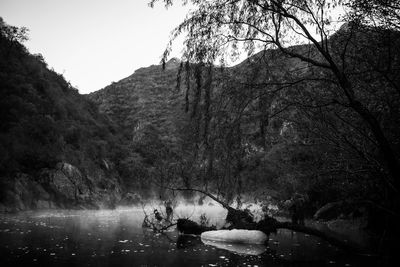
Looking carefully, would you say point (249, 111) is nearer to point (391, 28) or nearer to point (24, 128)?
point (391, 28)

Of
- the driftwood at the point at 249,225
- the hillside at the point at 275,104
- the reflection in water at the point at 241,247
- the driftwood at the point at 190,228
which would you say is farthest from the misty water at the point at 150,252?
the hillside at the point at 275,104

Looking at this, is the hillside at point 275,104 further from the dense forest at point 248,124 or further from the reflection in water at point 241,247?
the reflection in water at point 241,247

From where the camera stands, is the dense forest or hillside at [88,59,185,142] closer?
the dense forest

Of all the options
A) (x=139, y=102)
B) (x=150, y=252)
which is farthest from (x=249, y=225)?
(x=139, y=102)

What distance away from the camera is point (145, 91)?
112188 mm

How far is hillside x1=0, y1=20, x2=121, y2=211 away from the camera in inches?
1280

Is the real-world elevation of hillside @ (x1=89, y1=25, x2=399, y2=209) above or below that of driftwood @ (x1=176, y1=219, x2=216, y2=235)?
above

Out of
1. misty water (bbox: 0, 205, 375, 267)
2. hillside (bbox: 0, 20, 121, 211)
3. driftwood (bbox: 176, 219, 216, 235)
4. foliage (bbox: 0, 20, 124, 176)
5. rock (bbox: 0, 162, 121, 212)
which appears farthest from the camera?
foliage (bbox: 0, 20, 124, 176)

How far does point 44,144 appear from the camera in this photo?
39.9m

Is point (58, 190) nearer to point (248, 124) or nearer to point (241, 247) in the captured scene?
point (241, 247)

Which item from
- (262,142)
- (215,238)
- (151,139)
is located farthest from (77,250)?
(151,139)

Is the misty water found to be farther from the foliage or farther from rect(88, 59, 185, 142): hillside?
rect(88, 59, 185, 142): hillside

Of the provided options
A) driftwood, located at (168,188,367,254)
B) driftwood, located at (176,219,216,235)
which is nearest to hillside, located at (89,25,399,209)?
driftwood, located at (168,188,367,254)

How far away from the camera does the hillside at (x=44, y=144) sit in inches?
1280
